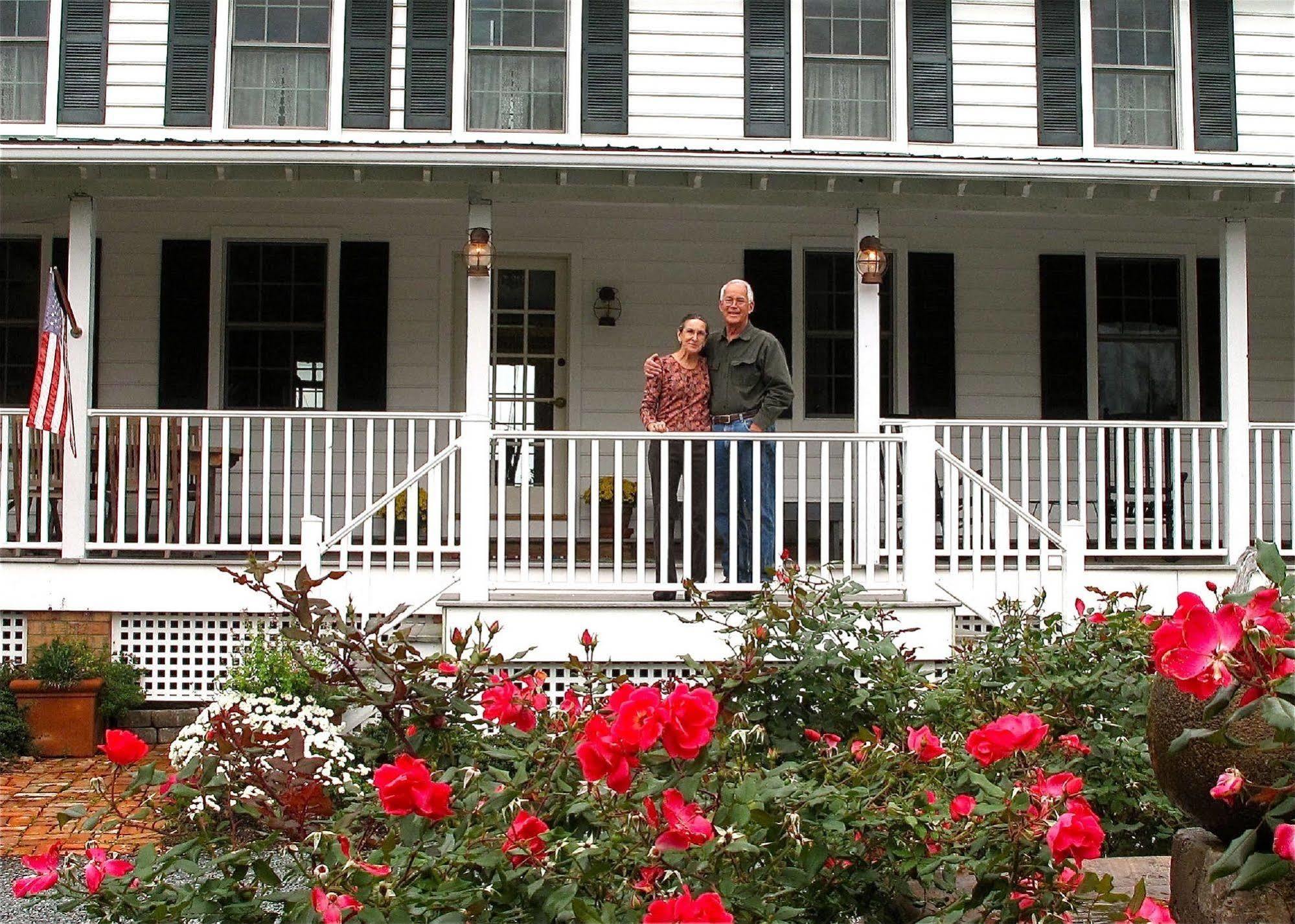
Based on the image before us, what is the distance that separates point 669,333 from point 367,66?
303 centimetres

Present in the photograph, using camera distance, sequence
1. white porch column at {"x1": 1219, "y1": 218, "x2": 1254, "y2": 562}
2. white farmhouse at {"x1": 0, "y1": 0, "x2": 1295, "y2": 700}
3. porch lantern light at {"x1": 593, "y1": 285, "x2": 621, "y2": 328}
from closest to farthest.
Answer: white porch column at {"x1": 1219, "y1": 218, "x2": 1254, "y2": 562} → white farmhouse at {"x1": 0, "y1": 0, "x2": 1295, "y2": 700} → porch lantern light at {"x1": 593, "y1": 285, "x2": 621, "y2": 328}

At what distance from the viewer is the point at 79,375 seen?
25.9 ft

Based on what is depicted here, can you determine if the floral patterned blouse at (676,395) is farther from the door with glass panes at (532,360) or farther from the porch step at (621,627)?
the door with glass panes at (532,360)

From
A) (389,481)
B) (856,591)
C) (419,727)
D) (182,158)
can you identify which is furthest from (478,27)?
(419,727)

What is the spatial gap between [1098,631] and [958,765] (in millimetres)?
2220

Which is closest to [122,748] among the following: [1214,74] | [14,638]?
[14,638]

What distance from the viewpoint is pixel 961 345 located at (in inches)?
399

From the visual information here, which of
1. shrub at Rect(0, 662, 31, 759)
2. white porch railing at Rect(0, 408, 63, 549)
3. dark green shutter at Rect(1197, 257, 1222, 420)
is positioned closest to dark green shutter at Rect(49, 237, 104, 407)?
white porch railing at Rect(0, 408, 63, 549)

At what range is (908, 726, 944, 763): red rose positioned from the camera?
256cm

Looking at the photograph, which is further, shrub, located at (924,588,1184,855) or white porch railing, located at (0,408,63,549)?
white porch railing, located at (0,408,63,549)

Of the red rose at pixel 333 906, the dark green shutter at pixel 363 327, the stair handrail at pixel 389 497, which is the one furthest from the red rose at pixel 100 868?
the dark green shutter at pixel 363 327

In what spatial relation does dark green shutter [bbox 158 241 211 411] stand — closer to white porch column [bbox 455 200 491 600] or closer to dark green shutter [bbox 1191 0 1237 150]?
white porch column [bbox 455 200 491 600]

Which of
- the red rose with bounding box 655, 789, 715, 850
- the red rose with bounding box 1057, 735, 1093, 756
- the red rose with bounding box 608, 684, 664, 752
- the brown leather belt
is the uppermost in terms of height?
the brown leather belt

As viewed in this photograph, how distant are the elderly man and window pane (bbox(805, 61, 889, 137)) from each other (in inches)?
143
